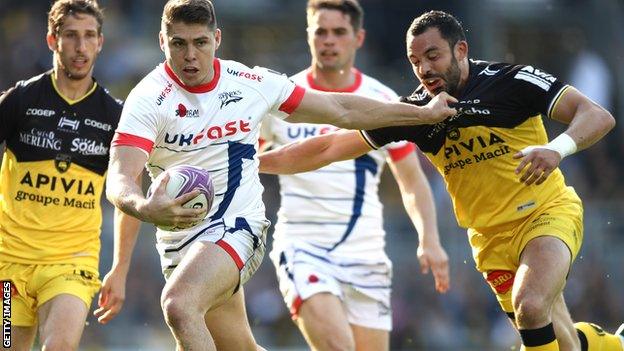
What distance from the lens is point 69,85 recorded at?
9.20 metres

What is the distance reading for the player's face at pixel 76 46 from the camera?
916 centimetres

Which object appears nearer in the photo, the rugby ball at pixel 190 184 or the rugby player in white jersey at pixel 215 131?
the rugby ball at pixel 190 184

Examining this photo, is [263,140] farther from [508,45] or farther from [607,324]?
[508,45]

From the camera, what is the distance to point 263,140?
10.5 m

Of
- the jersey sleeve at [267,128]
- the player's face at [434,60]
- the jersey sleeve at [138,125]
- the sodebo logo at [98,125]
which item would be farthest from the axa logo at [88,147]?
the player's face at [434,60]

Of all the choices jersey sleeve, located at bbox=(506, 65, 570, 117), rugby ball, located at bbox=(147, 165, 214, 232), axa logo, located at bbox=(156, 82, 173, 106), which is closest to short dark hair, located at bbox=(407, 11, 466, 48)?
jersey sleeve, located at bbox=(506, 65, 570, 117)

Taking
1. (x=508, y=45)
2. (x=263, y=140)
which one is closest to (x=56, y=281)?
(x=263, y=140)

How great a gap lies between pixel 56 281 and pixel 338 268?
99.8 inches

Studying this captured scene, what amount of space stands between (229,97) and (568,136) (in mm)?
2214

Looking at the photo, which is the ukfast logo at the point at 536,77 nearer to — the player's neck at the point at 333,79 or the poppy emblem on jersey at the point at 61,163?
the player's neck at the point at 333,79

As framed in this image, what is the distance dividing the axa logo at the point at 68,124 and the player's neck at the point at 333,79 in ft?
7.89

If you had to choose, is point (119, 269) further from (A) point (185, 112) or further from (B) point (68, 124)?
(A) point (185, 112)

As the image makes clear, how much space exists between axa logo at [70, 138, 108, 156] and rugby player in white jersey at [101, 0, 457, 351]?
110cm

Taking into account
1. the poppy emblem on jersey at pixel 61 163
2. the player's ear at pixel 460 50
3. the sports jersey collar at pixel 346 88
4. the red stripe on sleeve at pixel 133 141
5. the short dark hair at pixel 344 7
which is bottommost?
the poppy emblem on jersey at pixel 61 163
